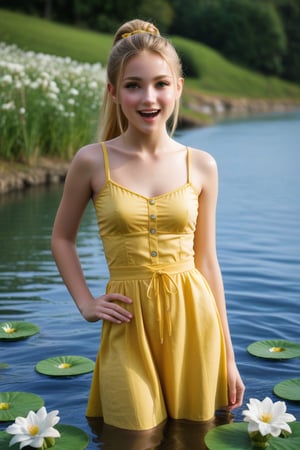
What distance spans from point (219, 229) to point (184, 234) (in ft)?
18.5

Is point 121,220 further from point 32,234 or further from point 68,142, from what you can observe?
point 68,142

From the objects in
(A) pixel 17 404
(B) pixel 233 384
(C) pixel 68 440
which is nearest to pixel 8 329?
(A) pixel 17 404

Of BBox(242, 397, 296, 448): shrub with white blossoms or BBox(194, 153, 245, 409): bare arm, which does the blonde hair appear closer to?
BBox(194, 153, 245, 409): bare arm

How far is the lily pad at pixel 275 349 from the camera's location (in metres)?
4.40

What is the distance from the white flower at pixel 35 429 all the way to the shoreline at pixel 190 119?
2520 millimetres

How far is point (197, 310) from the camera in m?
2.98

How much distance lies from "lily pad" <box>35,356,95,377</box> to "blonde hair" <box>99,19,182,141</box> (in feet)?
5.14

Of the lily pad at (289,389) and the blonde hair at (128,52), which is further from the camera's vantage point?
the lily pad at (289,389)

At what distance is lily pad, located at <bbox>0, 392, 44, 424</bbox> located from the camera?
11.6ft

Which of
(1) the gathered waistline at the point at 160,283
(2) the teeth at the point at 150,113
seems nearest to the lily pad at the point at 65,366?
(1) the gathered waistline at the point at 160,283

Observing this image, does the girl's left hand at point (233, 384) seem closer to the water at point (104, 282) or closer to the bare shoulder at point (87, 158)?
the water at point (104, 282)

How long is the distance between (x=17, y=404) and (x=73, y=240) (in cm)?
100

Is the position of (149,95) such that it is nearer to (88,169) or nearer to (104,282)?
(88,169)

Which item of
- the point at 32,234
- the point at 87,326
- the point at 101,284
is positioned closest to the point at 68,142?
the point at 32,234
